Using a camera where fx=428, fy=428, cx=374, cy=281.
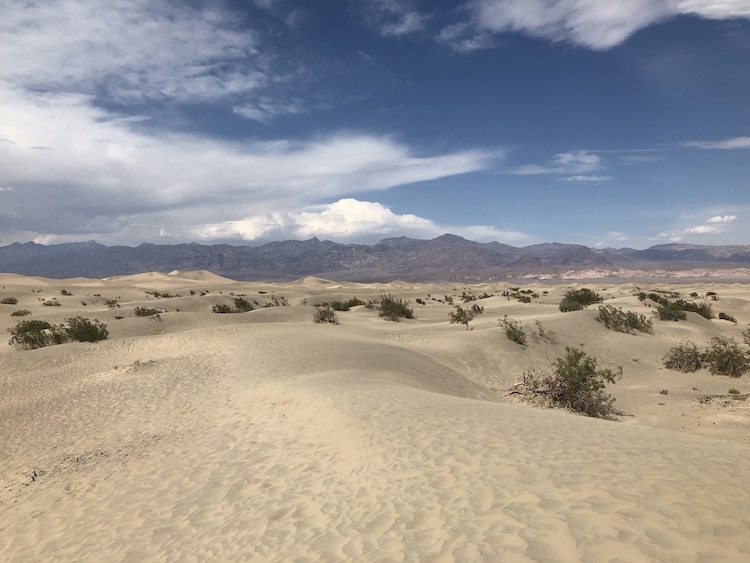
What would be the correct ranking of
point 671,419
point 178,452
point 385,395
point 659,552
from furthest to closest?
point 671,419
point 385,395
point 178,452
point 659,552

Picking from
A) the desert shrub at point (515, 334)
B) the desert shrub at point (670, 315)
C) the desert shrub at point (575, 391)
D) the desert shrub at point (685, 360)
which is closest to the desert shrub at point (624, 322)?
the desert shrub at point (670, 315)

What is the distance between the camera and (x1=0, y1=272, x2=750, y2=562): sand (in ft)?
14.0

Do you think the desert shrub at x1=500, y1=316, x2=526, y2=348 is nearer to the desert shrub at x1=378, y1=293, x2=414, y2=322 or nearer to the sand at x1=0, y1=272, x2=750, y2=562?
the sand at x1=0, y1=272, x2=750, y2=562

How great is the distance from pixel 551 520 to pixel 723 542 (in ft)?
4.45

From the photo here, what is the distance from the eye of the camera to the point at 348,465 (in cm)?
675

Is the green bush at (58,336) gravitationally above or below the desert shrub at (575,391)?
above

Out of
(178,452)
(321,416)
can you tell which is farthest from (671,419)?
(178,452)

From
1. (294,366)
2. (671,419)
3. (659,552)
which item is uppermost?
(659,552)

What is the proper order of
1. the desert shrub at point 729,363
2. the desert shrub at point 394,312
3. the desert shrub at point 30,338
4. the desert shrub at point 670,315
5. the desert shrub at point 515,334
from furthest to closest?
the desert shrub at point 394,312
the desert shrub at point 670,315
the desert shrub at point 30,338
the desert shrub at point 515,334
the desert shrub at point 729,363

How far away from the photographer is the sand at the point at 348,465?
427 cm

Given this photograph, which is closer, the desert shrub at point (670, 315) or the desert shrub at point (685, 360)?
the desert shrub at point (685, 360)

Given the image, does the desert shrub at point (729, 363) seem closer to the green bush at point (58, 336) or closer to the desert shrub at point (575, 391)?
the desert shrub at point (575, 391)

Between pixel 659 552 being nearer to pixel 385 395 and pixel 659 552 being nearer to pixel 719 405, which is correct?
pixel 385 395

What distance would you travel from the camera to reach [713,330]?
2472 cm
